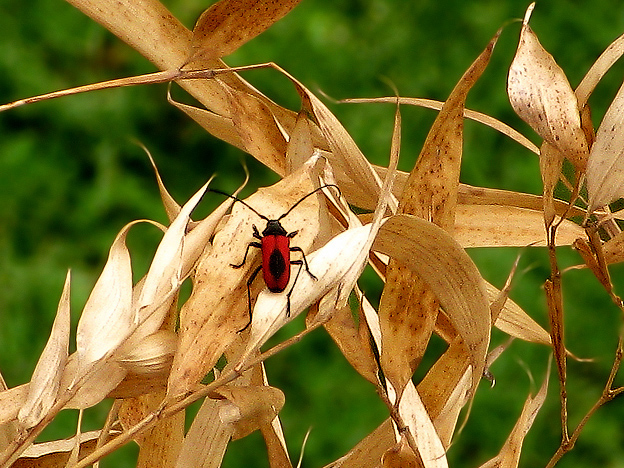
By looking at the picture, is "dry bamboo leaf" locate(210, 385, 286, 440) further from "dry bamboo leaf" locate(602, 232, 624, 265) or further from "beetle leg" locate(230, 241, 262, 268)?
"dry bamboo leaf" locate(602, 232, 624, 265)

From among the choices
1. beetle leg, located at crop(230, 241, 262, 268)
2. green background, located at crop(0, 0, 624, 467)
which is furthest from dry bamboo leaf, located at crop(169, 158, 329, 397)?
green background, located at crop(0, 0, 624, 467)

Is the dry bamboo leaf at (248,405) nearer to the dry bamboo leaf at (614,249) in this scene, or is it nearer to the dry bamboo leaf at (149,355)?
the dry bamboo leaf at (149,355)

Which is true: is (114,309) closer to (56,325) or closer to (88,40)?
(56,325)

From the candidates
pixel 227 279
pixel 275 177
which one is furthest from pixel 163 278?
pixel 275 177

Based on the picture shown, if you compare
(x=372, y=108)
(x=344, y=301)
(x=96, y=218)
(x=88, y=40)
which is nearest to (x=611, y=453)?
(x=372, y=108)

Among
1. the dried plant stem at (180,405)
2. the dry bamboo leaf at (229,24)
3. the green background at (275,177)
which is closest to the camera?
the dried plant stem at (180,405)

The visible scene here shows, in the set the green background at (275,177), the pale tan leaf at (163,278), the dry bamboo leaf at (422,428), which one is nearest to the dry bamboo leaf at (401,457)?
the dry bamboo leaf at (422,428)
